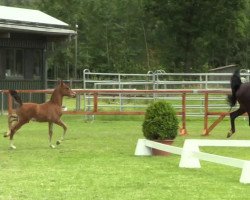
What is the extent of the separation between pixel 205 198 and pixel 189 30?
1769 inches

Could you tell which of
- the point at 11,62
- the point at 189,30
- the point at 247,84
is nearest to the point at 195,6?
the point at 189,30

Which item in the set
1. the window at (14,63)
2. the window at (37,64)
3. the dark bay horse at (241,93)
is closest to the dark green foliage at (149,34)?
the window at (37,64)

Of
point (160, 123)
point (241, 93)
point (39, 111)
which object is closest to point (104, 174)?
point (160, 123)

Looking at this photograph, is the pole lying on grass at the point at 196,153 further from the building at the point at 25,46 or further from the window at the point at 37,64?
the window at the point at 37,64

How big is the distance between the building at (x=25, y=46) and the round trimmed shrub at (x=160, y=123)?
51.9 ft

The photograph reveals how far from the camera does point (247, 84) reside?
14008mm

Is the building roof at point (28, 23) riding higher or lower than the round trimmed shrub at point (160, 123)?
higher

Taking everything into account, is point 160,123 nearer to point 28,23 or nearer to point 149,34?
point 28,23

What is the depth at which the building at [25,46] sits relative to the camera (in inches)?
1097

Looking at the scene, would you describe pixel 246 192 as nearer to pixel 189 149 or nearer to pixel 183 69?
pixel 189 149

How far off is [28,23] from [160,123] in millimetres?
17117

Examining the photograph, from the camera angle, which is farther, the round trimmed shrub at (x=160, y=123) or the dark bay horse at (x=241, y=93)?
the dark bay horse at (x=241, y=93)

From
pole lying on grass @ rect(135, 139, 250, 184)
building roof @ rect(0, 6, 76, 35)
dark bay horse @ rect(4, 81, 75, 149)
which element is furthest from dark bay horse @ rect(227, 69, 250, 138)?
building roof @ rect(0, 6, 76, 35)

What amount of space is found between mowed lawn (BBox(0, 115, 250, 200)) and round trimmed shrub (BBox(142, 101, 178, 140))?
1.58ft
